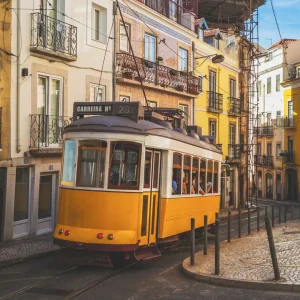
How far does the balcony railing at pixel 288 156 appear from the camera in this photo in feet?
160

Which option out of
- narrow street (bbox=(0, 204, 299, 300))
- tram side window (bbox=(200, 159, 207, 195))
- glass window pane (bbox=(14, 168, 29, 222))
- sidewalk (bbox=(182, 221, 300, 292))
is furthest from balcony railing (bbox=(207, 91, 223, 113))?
narrow street (bbox=(0, 204, 299, 300))

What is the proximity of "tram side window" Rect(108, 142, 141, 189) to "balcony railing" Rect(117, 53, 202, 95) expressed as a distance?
11.3 meters

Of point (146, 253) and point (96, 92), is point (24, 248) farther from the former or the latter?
point (96, 92)

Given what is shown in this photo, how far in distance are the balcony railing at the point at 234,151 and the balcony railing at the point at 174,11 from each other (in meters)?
9.60

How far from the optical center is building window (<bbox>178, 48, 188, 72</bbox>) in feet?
90.4

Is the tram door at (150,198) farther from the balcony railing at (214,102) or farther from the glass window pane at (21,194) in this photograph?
the balcony railing at (214,102)

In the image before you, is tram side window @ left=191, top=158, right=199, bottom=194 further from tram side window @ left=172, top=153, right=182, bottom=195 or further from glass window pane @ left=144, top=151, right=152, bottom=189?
glass window pane @ left=144, top=151, right=152, bottom=189

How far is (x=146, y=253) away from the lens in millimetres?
11164

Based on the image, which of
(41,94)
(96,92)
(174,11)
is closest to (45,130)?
(41,94)

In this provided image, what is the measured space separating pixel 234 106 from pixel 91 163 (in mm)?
25999

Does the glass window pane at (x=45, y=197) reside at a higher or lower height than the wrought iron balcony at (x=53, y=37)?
lower

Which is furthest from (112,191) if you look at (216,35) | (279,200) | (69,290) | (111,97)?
(279,200)

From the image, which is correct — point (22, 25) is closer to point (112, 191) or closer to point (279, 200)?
point (112, 191)

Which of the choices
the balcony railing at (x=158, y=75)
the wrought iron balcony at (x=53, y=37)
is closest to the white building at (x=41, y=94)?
the wrought iron balcony at (x=53, y=37)
